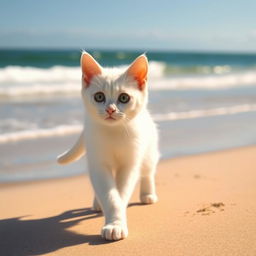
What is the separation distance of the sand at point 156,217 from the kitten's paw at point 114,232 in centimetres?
4

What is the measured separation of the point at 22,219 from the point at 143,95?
125cm

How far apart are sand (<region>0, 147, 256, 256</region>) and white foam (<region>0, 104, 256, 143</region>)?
1.84 metres

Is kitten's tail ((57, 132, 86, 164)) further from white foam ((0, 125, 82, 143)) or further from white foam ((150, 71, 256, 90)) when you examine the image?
white foam ((150, 71, 256, 90))

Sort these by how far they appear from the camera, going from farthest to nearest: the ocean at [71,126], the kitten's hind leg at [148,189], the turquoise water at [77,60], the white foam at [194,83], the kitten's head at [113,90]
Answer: the turquoise water at [77,60] → the white foam at [194,83] → the ocean at [71,126] → the kitten's hind leg at [148,189] → the kitten's head at [113,90]

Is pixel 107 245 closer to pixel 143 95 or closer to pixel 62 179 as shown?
pixel 143 95

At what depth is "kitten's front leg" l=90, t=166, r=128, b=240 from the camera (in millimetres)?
2463

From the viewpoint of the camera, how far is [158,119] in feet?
23.8

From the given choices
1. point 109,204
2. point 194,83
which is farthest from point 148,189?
point 194,83

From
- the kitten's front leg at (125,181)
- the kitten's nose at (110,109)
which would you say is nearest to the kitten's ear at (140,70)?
the kitten's nose at (110,109)

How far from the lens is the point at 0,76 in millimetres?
16391

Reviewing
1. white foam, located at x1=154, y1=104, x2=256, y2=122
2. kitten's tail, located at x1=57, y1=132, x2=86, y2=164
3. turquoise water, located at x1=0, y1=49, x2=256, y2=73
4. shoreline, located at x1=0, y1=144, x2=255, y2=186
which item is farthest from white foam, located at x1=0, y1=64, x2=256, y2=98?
kitten's tail, located at x1=57, y1=132, x2=86, y2=164

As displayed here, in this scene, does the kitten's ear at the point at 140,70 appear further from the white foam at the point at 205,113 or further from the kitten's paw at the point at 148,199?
the white foam at the point at 205,113

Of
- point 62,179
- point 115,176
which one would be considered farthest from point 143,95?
point 62,179

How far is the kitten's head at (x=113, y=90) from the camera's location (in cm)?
250
